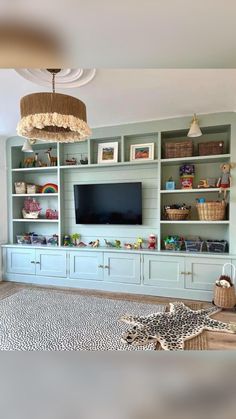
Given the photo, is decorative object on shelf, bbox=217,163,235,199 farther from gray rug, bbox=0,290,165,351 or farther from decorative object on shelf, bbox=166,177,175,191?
gray rug, bbox=0,290,165,351

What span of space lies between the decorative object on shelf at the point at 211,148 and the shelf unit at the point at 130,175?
0.09 m

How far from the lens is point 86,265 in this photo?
3.77 m

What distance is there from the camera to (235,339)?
2021mm

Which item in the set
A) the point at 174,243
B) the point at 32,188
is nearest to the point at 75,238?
the point at 32,188

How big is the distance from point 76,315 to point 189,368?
2.67 metres

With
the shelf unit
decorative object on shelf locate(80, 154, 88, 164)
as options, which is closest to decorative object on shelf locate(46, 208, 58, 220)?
the shelf unit

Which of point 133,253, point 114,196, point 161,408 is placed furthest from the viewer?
point 114,196

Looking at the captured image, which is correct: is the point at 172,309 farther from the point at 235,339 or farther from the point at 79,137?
the point at 79,137

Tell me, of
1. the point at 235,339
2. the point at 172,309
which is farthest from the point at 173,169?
the point at 235,339

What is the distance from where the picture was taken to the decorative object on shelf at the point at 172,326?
1.95 m

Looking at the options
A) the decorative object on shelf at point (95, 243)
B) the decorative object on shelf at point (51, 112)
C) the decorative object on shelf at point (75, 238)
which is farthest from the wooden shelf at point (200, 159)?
the decorative object on shelf at point (51, 112)

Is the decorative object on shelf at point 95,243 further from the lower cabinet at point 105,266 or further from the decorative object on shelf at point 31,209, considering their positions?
the decorative object on shelf at point 31,209

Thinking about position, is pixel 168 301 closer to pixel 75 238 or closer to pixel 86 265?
pixel 86 265
